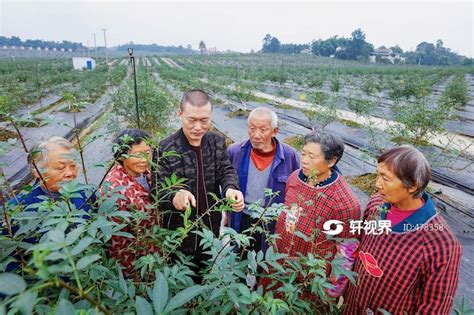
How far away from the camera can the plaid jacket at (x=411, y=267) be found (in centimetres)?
124

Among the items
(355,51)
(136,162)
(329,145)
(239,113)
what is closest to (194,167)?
(136,162)

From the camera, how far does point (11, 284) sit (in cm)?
40

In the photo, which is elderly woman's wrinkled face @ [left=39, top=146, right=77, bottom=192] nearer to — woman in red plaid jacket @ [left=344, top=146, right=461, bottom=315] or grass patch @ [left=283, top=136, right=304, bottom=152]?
woman in red plaid jacket @ [left=344, top=146, right=461, bottom=315]

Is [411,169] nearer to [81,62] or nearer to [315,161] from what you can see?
[315,161]

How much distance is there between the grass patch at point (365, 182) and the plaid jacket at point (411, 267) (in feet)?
10.8

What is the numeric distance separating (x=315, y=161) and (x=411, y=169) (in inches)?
22.3

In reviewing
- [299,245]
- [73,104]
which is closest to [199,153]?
[299,245]

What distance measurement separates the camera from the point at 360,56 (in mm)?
49188

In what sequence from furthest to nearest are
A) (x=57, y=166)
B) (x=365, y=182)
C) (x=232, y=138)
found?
(x=232, y=138), (x=365, y=182), (x=57, y=166)

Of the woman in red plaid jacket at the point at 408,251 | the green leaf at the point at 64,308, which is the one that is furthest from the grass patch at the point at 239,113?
the green leaf at the point at 64,308

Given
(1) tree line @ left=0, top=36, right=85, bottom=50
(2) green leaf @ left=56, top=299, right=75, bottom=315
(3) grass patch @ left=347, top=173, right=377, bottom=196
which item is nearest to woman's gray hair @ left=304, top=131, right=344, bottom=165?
(2) green leaf @ left=56, top=299, right=75, bottom=315

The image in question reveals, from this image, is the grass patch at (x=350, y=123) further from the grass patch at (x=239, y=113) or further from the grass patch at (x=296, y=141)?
the grass patch at (x=239, y=113)

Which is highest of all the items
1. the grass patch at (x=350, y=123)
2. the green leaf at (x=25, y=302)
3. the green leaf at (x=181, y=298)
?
the green leaf at (x=25, y=302)

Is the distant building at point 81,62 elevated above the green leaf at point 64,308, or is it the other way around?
the distant building at point 81,62
